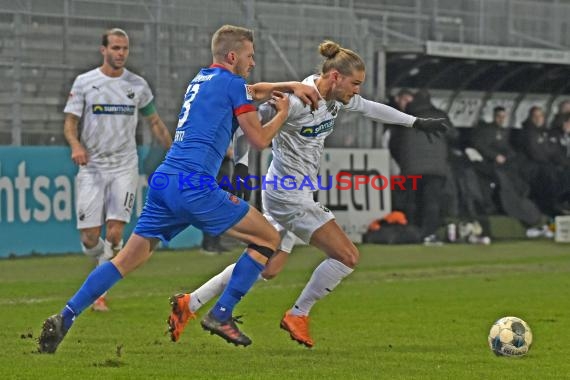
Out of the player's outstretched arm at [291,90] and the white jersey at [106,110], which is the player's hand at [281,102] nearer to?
the player's outstretched arm at [291,90]

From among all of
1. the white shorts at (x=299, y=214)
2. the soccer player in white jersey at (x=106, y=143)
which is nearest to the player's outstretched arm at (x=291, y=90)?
the white shorts at (x=299, y=214)

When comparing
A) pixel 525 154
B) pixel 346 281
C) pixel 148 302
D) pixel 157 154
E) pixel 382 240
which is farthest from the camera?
pixel 525 154

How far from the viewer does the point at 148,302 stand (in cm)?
1299

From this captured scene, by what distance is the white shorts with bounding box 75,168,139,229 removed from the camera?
41.1 ft

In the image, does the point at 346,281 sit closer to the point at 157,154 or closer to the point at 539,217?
the point at 157,154

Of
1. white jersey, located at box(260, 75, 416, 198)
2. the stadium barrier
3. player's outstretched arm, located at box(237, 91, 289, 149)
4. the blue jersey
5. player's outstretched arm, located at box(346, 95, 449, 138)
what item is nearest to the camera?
player's outstretched arm, located at box(237, 91, 289, 149)

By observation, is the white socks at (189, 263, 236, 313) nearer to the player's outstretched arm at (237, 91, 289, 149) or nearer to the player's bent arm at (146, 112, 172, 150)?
the player's outstretched arm at (237, 91, 289, 149)

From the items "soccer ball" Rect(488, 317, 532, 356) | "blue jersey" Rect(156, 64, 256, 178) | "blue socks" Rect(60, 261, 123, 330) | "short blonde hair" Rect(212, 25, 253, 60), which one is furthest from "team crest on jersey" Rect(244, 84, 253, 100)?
"soccer ball" Rect(488, 317, 532, 356)

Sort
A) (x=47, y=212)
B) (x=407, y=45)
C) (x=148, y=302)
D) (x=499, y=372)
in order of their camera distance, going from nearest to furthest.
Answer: (x=499, y=372) → (x=148, y=302) → (x=47, y=212) → (x=407, y=45)

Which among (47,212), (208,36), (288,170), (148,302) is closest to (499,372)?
(288,170)

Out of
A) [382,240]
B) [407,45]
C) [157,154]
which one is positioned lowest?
[382,240]

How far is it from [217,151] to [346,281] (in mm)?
7213

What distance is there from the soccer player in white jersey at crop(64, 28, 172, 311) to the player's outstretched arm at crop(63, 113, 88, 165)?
2 centimetres

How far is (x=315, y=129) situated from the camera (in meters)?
9.76
